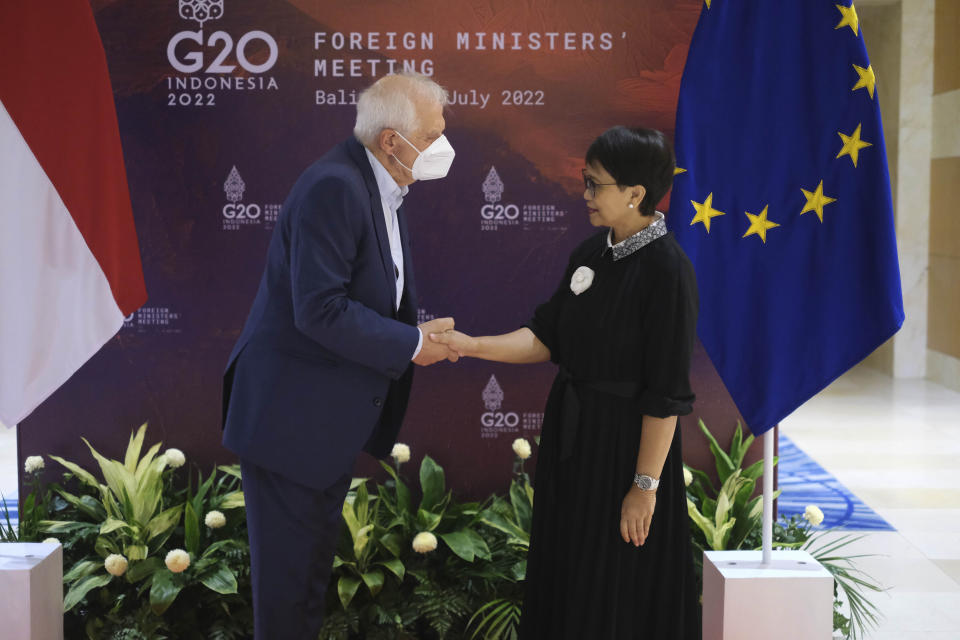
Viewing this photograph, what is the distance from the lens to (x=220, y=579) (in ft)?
11.4

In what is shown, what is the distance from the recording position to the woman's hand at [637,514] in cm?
253

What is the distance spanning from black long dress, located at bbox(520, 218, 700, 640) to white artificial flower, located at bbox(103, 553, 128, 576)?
1.57m

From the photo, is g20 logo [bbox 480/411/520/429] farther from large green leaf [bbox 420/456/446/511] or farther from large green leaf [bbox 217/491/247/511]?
large green leaf [bbox 217/491/247/511]

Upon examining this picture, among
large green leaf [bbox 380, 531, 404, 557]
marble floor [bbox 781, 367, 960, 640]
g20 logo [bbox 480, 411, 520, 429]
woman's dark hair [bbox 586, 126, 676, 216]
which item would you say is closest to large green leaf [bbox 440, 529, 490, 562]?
large green leaf [bbox 380, 531, 404, 557]

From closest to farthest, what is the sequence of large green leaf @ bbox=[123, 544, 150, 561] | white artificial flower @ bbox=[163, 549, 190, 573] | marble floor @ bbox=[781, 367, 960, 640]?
white artificial flower @ bbox=[163, 549, 190, 573], large green leaf @ bbox=[123, 544, 150, 561], marble floor @ bbox=[781, 367, 960, 640]

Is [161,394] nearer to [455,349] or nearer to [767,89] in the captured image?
[455,349]

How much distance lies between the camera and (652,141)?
2.49 metres

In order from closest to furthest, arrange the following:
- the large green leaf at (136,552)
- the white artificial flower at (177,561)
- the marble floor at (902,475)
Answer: the white artificial flower at (177,561), the large green leaf at (136,552), the marble floor at (902,475)

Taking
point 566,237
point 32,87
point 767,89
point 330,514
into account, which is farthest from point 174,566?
point 767,89


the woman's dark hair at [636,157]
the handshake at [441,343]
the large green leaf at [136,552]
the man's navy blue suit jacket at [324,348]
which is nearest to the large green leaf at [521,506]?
the handshake at [441,343]

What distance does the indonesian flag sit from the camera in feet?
9.70

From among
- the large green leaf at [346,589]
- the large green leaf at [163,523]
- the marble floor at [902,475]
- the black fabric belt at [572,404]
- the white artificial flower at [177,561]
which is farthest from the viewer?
the marble floor at [902,475]

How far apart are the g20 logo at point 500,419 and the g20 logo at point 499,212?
0.80m

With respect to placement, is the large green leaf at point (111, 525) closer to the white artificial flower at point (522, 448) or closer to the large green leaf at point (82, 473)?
the large green leaf at point (82, 473)
